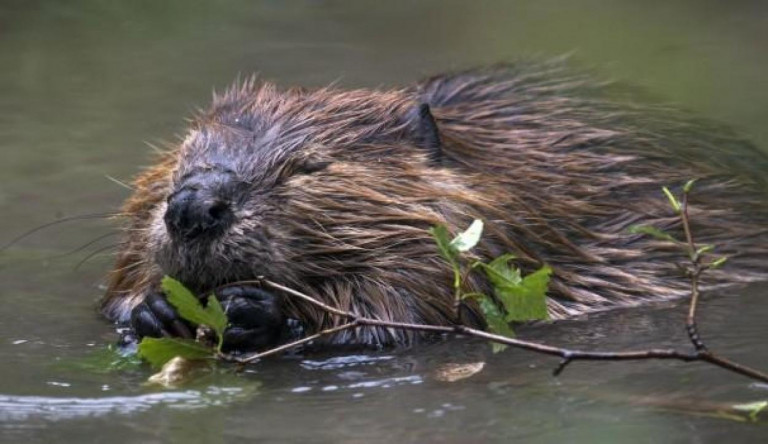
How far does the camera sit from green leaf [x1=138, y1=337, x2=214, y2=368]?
3.93 metres

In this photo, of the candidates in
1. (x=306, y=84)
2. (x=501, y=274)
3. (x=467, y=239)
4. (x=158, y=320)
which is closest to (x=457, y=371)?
(x=501, y=274)

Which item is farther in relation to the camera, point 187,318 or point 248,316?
point 248,316

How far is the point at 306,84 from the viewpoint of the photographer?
25.1ft

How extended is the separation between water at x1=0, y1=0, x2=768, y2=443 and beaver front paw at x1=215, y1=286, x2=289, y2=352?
0.29 ft

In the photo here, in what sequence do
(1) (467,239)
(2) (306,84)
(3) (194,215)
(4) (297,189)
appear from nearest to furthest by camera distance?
(1) (467,239)
(3) (194,215)
(4) (297,189)
(2) (306,84)

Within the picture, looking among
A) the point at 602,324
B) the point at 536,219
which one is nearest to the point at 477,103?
the point at 536,219

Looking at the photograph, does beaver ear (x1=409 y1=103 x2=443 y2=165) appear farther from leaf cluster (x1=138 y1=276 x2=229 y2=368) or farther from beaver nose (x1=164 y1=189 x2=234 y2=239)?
leaf cluster (x1=138 y1=276 x2=229 y2=368)

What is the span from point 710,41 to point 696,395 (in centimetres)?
416

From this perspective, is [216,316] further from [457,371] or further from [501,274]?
[501,274]

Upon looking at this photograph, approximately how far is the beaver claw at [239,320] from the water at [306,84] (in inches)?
3.7

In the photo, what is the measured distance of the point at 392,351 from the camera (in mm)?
4281

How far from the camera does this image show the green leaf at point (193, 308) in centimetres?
395

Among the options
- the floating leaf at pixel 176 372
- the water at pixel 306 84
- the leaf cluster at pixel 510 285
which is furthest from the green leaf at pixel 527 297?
the floating leaf at pixel 176 372

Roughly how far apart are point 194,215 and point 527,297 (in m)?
0.93
